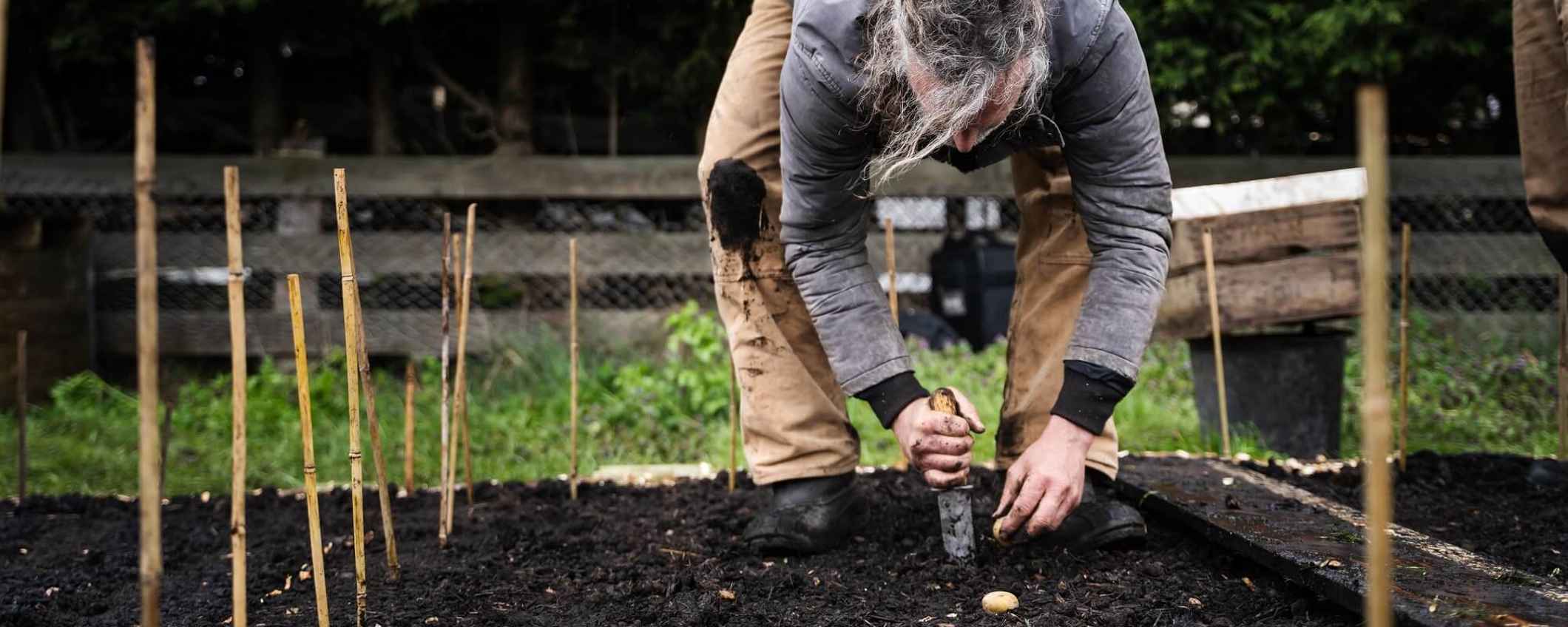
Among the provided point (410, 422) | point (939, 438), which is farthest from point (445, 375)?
point (939, 438)

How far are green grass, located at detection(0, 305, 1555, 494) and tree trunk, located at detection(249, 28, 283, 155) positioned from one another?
3.59 feet

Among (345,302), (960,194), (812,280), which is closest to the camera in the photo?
(345,302)

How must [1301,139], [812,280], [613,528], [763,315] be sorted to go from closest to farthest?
[812,280] < [763,315] < [613,528] < [1301,139]

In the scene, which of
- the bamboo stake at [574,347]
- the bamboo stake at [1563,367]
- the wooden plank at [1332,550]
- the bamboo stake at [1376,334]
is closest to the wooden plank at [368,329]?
the bamboo stake at [574,347]

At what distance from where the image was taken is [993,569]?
6.11ft

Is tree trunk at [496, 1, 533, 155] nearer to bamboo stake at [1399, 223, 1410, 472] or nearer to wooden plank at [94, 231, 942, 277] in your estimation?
wooden plank at [94, 231, 942, 277]

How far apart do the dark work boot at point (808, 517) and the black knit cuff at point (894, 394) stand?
1.09 ft

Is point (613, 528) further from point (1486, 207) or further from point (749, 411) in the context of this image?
point (1486, 207)

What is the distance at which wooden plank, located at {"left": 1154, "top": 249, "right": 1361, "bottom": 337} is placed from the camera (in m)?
3.21

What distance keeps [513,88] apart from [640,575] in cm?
346

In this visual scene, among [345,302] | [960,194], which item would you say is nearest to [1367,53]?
[960,194]

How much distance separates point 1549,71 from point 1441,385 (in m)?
2.47

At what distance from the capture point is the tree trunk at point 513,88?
4.88 metres

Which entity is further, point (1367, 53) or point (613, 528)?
point (1367, 53)
